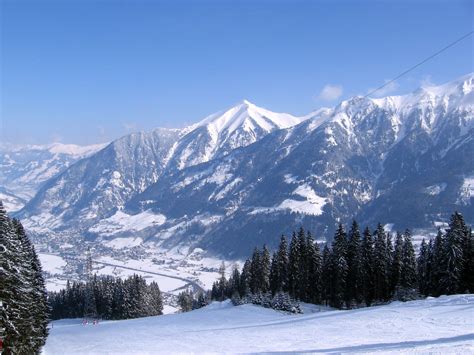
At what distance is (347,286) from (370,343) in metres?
52.5

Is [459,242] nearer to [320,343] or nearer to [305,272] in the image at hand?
[305,272]

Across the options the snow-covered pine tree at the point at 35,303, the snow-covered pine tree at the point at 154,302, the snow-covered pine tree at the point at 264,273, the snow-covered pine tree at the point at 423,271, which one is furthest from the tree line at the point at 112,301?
the snow-covered pine tree at the point at 423,271

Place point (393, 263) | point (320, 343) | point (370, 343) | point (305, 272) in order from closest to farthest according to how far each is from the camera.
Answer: point (370, 343)
point (320, 343)
point (393, 263)
point (305, 272)

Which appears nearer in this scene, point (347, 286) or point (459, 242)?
point (459, 242)

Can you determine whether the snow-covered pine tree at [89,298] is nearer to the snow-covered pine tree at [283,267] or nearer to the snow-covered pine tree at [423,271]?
the snow-covered pine tree at [283,267]

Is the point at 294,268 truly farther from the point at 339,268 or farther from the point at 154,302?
the point at 154,302

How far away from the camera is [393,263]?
3130 inches

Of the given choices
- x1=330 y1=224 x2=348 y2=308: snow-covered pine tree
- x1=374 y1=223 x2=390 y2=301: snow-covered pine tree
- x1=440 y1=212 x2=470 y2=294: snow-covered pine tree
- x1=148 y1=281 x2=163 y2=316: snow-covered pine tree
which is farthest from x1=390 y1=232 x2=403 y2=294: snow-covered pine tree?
x1=148 y1=281 x2=163 y2=316: snow-covered pine tree

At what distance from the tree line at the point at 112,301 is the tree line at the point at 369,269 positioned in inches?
1567

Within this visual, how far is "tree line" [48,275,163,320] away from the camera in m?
119

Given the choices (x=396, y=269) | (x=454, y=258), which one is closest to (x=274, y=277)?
(x=396, y=269)

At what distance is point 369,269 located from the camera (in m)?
79.0

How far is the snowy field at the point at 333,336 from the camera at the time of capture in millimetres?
28938

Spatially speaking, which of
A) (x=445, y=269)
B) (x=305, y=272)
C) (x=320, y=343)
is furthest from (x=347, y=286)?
(x=320, y=343)
